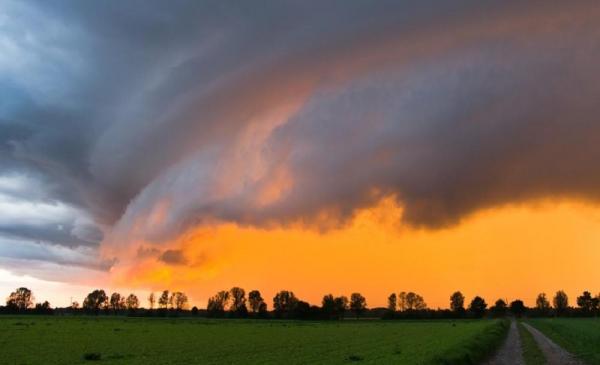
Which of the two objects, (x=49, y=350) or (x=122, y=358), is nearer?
(x=122, y=358)

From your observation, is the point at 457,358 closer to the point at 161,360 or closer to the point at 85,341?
the point at 161,360

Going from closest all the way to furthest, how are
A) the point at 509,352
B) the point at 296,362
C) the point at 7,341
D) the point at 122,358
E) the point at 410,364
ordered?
the point at 410,364 → the point at 296,362 → the point at 122,358 → the point at 509,352 → the point at 7,341

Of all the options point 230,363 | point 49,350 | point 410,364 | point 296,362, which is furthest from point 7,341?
point 410,364

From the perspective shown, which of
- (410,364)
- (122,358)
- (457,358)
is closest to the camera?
(410,364)

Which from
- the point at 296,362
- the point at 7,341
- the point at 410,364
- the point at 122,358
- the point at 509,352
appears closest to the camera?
the point at 410,364

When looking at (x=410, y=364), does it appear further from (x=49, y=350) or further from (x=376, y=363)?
(x=49, y=350)

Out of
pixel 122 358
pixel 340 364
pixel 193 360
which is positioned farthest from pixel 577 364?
pixel 122 358

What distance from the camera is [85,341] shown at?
6700 cm

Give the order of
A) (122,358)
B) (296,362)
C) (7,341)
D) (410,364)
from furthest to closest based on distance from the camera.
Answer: (7,341), (122,358), (296,362), (410,364)

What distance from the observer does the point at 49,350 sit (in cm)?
5409

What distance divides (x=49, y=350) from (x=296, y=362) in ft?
91.8

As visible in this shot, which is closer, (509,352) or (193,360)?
(193,360)

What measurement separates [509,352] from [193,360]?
3184 centimetres

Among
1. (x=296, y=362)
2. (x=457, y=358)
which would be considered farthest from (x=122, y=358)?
(x=457, y=358)
